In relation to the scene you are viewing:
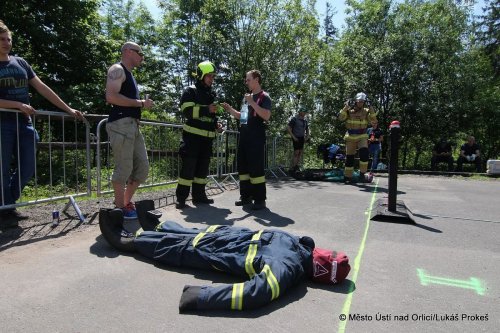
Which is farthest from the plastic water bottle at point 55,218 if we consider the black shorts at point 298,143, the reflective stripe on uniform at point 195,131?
the black shorts at point 298,143

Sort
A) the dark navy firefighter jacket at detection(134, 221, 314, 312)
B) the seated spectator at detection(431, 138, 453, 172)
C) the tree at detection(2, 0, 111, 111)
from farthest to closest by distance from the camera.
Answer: the seated spectator at detection(431, 138, 453, 172), the tree at detection(2, 0, 111, 111), the dark navy firefighter jacket at detection(134, 221, 314, 312)

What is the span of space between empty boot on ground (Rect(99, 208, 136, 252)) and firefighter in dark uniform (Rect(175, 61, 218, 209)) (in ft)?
6.52

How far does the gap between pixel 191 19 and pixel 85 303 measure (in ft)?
61.0

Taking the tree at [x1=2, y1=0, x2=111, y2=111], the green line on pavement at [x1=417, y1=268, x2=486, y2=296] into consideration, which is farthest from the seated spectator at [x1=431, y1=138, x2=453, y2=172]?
the tree at [x1=2, y1=0, x2=111, y2=111]

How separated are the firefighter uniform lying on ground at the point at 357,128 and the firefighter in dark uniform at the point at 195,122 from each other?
4.76 m

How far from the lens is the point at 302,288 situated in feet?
9.10

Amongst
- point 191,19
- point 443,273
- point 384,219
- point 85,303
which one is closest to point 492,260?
point 443,273

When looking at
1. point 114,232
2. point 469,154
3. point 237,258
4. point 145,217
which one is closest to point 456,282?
point 237,258

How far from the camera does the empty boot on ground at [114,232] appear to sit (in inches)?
132

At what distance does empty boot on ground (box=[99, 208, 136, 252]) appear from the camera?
132 inches

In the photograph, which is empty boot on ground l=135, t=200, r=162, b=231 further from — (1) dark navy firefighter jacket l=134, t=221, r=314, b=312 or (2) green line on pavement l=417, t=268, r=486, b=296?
→ (2) green line on pavement l=417, t=268, r=486, b=296

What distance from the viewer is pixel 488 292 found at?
2.77 metres

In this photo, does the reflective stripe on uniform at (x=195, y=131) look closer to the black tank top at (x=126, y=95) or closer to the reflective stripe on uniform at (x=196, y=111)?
the reflective stripe on uniform at (x=196, y=111)

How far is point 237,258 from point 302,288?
0.54 meters
